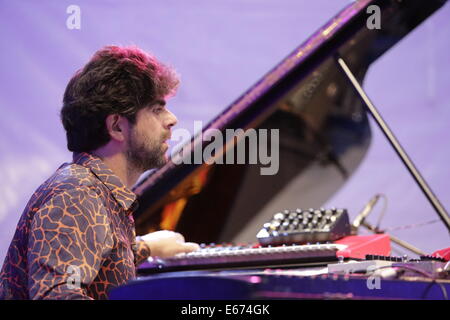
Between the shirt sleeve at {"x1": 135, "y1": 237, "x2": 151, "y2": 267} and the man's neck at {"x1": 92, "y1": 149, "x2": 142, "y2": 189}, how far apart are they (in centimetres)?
24

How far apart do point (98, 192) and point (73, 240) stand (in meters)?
0.19

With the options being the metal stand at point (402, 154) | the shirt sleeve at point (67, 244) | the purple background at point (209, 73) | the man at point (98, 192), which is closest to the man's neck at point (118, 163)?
the man at point (98, 192)

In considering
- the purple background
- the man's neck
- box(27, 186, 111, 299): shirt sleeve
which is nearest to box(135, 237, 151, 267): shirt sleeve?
the man's neck

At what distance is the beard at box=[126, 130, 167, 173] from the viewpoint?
1.48m

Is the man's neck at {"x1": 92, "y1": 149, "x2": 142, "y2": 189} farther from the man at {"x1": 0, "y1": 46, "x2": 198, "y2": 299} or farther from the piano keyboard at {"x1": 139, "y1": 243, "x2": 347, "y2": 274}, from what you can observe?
the piano keyboard at {"x1": 139, "y1": 243, "x2": 347, "y2": 274}

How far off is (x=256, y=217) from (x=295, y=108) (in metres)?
0.53

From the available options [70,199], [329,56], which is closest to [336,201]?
[329,56]

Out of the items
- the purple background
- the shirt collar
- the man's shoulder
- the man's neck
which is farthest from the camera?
the purple background

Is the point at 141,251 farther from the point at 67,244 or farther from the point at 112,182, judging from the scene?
the point at 67,244

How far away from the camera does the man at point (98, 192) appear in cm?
107

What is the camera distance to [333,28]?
192 cm

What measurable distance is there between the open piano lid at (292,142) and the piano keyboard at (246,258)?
0.30 metres

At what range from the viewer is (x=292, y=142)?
8.14 ft

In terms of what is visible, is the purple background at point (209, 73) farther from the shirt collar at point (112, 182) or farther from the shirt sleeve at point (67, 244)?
the shirt sleeve at point (67, 244)
